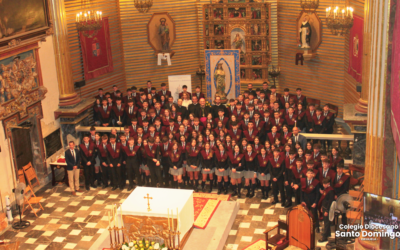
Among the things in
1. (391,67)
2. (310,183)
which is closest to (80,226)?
(310,183)

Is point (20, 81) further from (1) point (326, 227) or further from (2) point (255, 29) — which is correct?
(2) point (255, 29)

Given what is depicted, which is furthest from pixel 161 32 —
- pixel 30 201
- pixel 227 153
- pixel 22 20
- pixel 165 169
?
pixel 30 201

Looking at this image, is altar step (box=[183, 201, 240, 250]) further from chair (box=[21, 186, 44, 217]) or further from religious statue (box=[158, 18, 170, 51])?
religious statue (box=[158, 18, 170, 51])

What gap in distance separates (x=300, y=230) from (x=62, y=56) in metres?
9.99

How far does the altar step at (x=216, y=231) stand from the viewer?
1101 centimetres

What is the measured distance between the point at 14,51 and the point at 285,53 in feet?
37.6

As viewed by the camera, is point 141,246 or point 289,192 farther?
point 289,192

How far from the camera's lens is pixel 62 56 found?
16.2 m

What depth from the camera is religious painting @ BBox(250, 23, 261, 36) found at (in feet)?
67.5

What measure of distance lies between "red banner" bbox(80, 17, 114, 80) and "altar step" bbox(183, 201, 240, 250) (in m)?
8.59

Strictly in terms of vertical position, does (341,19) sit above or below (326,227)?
above

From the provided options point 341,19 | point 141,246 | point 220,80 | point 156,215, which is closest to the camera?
point 141,246

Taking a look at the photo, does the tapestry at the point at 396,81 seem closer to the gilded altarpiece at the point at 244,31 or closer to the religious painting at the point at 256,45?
the gilded altarpiece at the point at 244,31

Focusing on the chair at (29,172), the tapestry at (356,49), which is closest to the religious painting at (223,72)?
the tapestry at (356,49)
